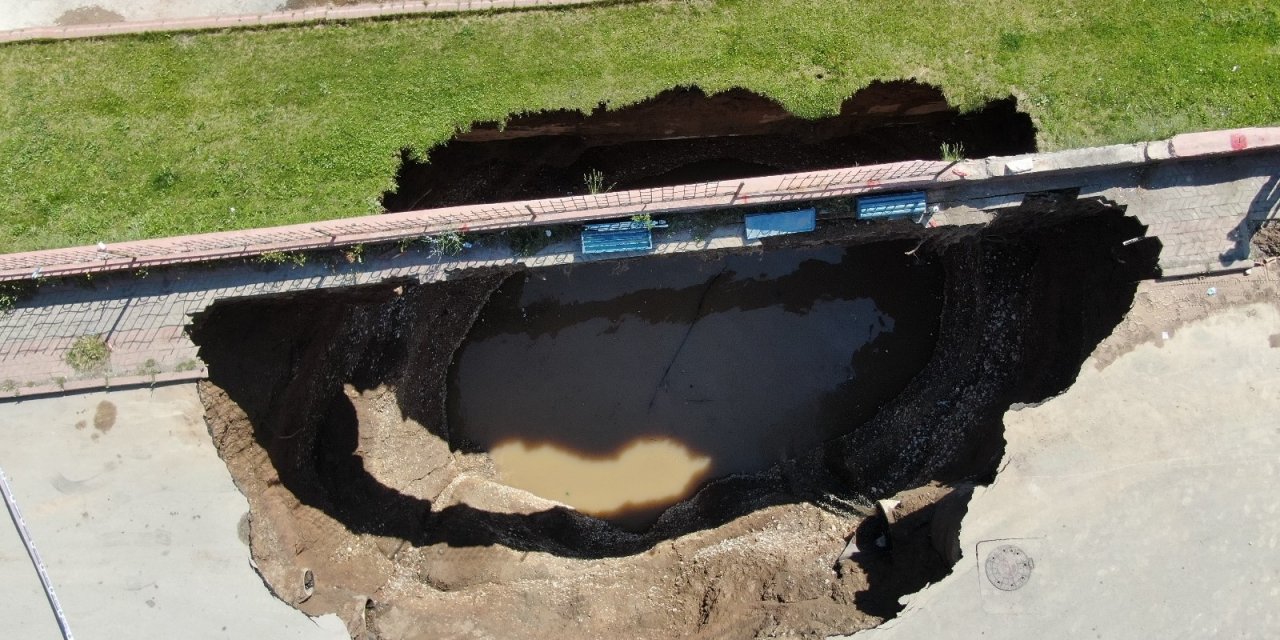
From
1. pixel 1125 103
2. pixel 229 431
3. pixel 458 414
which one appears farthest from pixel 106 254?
pixel 1125 103

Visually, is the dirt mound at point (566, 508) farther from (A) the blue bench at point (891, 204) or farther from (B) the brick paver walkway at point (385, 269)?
(A) the blue bench at point (891, 204)

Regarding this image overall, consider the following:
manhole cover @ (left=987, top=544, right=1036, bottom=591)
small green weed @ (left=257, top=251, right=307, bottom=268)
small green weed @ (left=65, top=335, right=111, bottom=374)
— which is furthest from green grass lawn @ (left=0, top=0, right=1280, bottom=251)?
manhole cover @ (left=987, top=544, right=1036, bottom=591)

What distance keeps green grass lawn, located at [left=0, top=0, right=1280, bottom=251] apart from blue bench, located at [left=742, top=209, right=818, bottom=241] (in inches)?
76.1

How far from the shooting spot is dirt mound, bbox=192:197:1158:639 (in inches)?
423

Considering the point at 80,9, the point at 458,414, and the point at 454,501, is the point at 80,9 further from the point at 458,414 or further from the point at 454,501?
the point at 454,501

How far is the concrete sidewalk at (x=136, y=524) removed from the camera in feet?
33.1

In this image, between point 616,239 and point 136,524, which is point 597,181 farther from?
point 136,524

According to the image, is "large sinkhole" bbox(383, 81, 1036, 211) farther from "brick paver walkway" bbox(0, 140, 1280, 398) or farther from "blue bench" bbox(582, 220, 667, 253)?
"blue bench" bbox(582, 220, 667, 253)

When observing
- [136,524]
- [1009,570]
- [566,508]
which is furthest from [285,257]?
[1009,570]

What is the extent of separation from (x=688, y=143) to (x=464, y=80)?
4.14m

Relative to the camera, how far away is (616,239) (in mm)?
9961

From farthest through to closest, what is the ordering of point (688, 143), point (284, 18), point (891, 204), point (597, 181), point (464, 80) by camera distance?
point (688, 143) < point (597, 181) < point (284, 18) < point (464, 80) < point (891, 204)

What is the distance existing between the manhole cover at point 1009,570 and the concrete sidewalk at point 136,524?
9.09 metres

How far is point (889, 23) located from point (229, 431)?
37.1ft
